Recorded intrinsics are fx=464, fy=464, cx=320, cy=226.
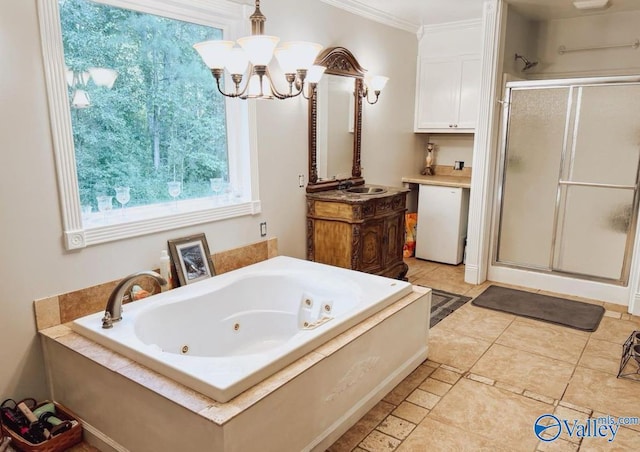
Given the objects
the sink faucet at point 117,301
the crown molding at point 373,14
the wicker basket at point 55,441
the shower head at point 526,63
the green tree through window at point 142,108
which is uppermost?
the crown molding at point 373,14

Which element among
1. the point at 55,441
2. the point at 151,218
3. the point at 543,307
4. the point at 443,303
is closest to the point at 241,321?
the point at 151,218

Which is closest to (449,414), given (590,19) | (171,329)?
(171,329)

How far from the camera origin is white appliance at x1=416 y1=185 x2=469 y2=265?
15.8ft

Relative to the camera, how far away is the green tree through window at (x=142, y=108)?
2.51 meters

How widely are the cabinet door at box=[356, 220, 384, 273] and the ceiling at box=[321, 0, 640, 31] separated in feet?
6.09

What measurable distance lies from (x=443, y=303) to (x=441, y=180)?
62.3 inches

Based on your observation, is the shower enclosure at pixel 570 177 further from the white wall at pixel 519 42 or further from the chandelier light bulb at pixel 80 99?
the chandelier light bulb at pixel 80 99

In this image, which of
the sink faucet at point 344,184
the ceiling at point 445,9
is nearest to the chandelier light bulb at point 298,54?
the ceiling at point 445,9

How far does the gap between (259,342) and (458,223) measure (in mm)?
2670

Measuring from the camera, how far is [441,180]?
16.4 feet

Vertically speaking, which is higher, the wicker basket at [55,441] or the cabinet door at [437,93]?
the cabinet door at [437,93]

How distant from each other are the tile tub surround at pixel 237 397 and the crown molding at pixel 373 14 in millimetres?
2635

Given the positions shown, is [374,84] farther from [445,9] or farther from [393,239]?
[393,239]

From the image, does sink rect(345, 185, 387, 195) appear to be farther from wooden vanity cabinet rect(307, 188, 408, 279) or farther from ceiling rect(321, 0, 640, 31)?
ceiling rect(321, 0, 640, 31)
